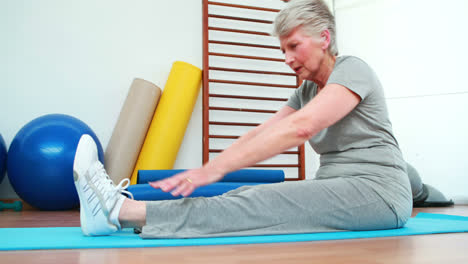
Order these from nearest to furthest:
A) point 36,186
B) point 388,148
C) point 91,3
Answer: point 388,148, point 36,186, point 91,3

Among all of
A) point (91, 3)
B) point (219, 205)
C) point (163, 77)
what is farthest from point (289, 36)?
point (91, 3)

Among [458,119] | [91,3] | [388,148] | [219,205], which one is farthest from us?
[91,3]

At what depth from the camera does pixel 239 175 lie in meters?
2.58

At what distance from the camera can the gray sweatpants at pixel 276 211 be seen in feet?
4.33

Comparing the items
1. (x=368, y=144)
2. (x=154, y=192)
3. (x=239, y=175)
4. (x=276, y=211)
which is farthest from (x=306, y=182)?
(x=239, y=175)

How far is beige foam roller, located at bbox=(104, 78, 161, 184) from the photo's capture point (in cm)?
343

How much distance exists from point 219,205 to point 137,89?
250 centimetres

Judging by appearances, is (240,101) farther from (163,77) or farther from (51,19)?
(51,19)

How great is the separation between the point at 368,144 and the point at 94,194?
948 mm

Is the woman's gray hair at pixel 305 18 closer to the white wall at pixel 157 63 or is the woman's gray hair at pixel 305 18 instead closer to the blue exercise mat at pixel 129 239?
the blue exercise mat at pixel 129 239

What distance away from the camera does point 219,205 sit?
1.32 metres

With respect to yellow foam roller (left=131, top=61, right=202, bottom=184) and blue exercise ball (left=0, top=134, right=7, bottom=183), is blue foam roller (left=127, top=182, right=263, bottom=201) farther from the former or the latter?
blue exercise ball (left=0, top=134, right=7, bottom=183)

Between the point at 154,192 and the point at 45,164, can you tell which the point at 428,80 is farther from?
the point at 45,164

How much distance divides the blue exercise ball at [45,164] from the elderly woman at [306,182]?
184 cm
